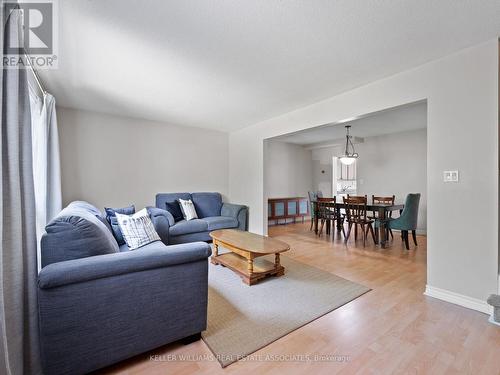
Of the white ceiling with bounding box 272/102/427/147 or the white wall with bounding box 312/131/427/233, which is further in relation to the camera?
the white wall with bounding box 312/131/427/233

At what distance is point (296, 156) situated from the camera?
7223 mm

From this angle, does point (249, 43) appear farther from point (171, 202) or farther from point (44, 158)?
point (171, 202)

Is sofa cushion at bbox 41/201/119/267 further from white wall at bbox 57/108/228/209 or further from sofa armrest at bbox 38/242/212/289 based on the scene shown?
white wall at bbox 57/108/228/209

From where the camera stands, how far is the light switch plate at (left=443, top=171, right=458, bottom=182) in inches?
85.3

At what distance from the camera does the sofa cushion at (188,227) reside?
367 centimetres

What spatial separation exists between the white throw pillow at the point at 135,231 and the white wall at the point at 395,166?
5.47 meters

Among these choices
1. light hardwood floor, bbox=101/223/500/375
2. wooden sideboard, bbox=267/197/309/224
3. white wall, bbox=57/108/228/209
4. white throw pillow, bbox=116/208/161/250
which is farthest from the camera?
wooden sideboard, bbox=267/197/309/224

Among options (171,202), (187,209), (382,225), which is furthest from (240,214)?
(382,225)

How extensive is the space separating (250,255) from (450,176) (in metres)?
2.12

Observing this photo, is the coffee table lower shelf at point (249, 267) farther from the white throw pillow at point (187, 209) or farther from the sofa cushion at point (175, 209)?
the sofa cushion at point (175, 209)

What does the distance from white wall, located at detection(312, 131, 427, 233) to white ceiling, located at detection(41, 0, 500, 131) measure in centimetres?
334

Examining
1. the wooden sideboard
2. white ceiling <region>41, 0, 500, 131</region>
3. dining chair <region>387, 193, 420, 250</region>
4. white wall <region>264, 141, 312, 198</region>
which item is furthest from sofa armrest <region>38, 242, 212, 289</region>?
white wall <region>264, 141, 312, 198</region>

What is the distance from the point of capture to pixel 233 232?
134 inches

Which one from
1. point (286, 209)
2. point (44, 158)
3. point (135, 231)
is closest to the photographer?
point (135, 231)
